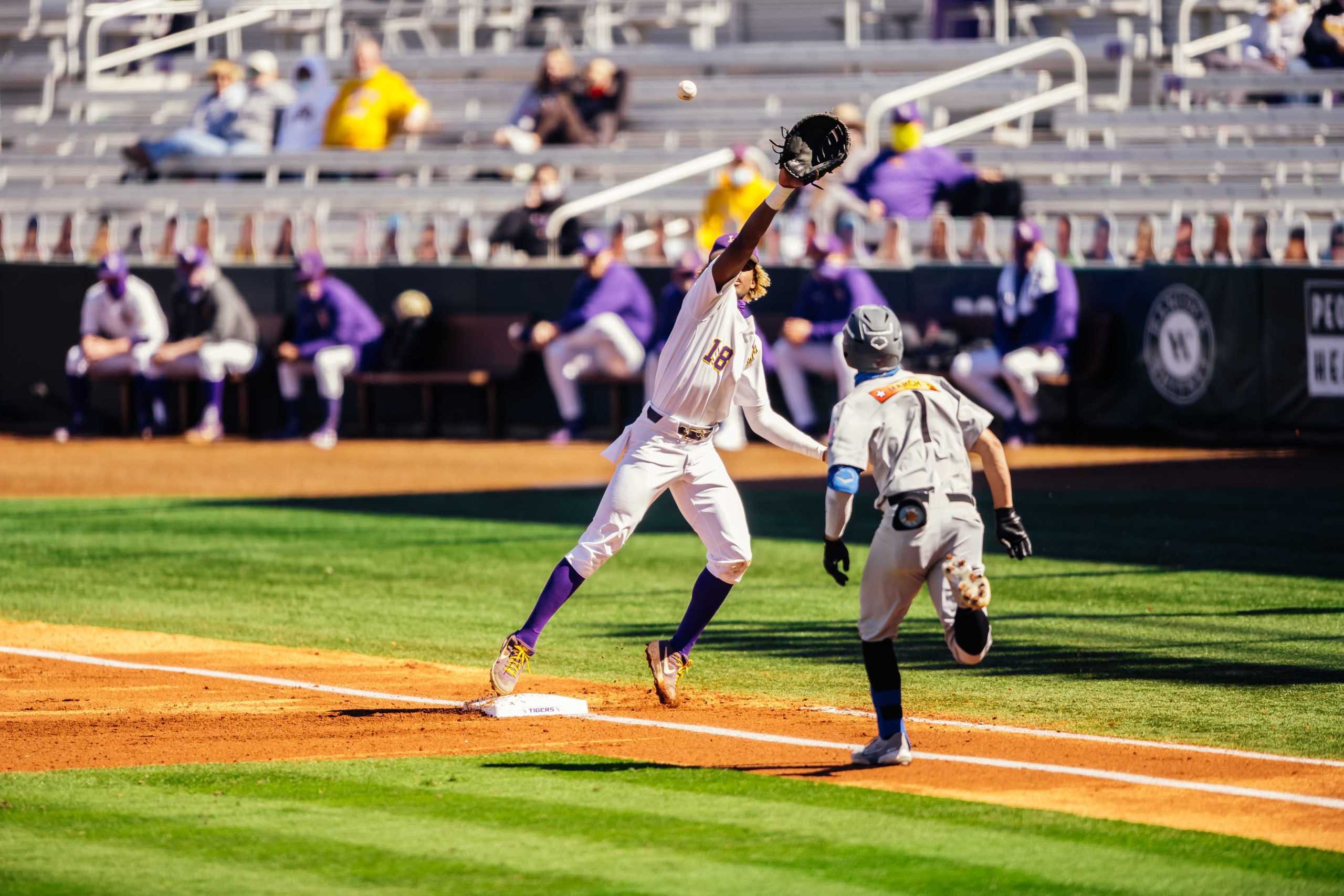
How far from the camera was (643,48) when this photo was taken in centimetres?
2575

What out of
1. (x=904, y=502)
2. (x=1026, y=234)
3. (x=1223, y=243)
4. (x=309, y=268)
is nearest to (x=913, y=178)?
(x=1026, y=234)

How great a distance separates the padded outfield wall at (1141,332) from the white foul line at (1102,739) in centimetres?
1005

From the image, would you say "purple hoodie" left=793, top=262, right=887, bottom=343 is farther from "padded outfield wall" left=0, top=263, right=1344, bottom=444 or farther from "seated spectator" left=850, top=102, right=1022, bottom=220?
"seated spectator" left=850, top=102, right=1022, bottom=220

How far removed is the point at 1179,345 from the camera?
17891 millimetres

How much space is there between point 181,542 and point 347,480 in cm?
381

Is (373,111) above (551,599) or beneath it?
above

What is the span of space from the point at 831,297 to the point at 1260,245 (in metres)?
3.88

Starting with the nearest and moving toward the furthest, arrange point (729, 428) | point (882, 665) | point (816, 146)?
point (882, 665)
point (816, 146)
point (729, 428)

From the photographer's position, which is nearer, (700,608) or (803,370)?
(700,608)

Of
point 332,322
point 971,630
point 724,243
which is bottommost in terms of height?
point 332,322

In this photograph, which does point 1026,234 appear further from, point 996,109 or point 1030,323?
point 996,109

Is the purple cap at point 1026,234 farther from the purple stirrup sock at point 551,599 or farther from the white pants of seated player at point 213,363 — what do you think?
the purple stirrup sock at point 551,599

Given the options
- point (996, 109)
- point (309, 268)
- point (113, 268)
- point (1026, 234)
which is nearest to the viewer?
point (1026, 234)

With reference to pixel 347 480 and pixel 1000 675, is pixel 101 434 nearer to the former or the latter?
pixel 347 480
